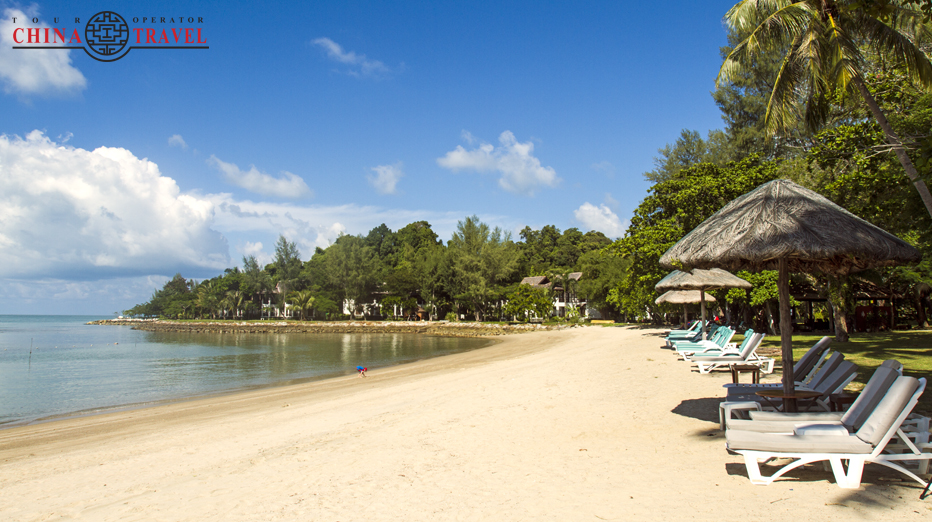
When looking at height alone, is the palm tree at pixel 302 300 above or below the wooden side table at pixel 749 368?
above

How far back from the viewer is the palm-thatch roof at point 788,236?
5.21 m

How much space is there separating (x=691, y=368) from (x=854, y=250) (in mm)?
7193

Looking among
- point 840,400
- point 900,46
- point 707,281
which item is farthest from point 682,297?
point 840,400

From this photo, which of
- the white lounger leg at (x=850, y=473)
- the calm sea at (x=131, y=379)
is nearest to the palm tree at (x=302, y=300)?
the calm sea at (x=131, y=379)

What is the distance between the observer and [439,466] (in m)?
5.26

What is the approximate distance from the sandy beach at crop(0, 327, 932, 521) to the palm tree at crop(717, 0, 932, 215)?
622 cm

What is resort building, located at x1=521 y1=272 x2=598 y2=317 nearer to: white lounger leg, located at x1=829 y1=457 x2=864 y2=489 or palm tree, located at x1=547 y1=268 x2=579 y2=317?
palm tree, located at x1=547 y1=268 x2=579 y2=317

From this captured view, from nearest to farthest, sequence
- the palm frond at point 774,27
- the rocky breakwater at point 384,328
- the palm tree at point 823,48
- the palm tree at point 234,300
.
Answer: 1. the palm tree at point 823,48
2. the palm frond at point 774,27
3. the rocky breakwater at point 384,328
4. the palm tree at point 234,300

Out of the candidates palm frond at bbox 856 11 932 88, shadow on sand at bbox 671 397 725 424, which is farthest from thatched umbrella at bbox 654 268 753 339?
shadow on sand at bbox 671 397 725 424

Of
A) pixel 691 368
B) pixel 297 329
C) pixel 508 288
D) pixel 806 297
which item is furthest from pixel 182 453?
pixel 297 329

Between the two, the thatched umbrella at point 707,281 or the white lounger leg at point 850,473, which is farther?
the thatched umbrella at point 707,281

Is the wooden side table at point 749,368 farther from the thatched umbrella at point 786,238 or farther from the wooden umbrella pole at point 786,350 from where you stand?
the thatched umbrella at point 786,238

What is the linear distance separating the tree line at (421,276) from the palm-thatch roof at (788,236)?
1116 inches

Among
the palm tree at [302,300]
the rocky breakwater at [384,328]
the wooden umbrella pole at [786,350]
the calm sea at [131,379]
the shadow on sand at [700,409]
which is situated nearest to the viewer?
the wooden umbrella pole at [786,350]
